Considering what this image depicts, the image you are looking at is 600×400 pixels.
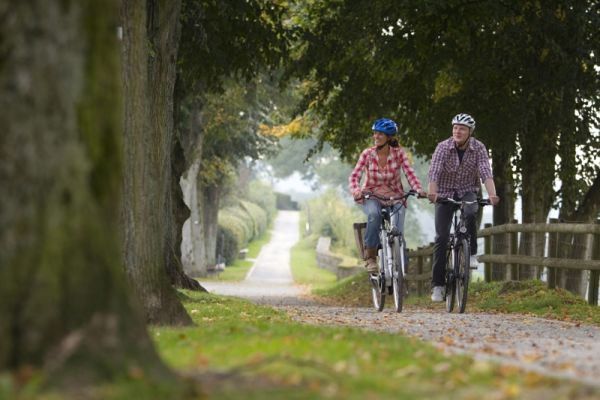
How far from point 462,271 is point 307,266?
4282cm

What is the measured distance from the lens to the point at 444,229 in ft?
44.6

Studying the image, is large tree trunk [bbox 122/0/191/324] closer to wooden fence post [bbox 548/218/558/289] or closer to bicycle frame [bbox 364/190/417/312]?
bicycle frame [bbox 364/190/417/312]

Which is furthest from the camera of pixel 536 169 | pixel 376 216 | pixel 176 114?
pixel 536 169

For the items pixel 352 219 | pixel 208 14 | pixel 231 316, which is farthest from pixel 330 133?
pixel 352 219

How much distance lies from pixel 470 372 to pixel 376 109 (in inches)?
760

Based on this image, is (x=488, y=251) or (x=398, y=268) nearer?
(x=398, y=268)

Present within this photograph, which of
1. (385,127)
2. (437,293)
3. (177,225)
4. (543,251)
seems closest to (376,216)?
(385,127)

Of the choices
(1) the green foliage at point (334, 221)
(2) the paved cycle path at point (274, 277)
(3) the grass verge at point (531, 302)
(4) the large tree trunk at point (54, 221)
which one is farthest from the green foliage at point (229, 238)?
(4) the large tree trunk at point (54, 221)

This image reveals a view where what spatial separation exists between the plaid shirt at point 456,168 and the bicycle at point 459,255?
0.53 ft

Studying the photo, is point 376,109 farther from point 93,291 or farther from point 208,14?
point 93,291

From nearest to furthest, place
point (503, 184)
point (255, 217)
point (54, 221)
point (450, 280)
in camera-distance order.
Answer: point (54, 221) → point (450, 280) → point (503, 184) → point (255, 217)

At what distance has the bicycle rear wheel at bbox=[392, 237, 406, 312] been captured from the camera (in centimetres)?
1340

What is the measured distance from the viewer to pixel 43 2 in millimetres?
5422

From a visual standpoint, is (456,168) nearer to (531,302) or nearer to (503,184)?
(531,302)
